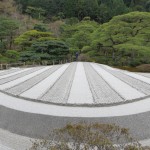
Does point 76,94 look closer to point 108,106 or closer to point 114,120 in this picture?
point 108,106

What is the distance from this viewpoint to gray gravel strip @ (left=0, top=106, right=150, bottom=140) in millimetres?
5840

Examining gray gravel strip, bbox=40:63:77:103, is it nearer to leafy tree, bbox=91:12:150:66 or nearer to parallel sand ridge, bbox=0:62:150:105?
parallel sand ridge, bbox=0:62:150:105

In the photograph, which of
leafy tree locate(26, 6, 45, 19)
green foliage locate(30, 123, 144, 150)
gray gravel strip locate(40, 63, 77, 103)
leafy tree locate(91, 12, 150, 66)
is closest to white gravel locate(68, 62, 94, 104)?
gray gravel strip locate(40, 63, 77, 103)

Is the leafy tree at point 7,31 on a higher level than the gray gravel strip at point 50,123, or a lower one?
higher

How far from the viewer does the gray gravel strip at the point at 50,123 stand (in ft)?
19.2

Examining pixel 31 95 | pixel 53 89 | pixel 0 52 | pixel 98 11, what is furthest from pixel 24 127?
pixel 98 11

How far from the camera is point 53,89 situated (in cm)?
835

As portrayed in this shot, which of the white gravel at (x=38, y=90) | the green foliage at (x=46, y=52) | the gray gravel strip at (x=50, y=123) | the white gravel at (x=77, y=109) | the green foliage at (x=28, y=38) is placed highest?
the green foliage at (x=28, y=38)

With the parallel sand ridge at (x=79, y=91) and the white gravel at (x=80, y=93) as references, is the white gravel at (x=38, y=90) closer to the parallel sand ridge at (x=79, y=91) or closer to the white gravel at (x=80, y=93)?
the parallel sand ridge at (x=79, y=91)

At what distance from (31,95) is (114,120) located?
2587 mm

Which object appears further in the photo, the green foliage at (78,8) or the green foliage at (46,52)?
the green foliage at (78,8)

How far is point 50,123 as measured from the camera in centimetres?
591

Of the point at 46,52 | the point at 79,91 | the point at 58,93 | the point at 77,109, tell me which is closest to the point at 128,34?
the point at 46,52

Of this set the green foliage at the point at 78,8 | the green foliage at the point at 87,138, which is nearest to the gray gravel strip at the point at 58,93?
the green foliage at the point at 87,138
